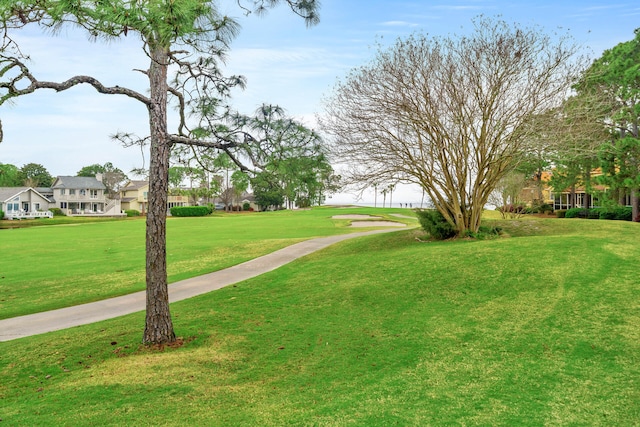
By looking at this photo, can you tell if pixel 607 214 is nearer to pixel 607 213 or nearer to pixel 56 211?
pixel 607 213

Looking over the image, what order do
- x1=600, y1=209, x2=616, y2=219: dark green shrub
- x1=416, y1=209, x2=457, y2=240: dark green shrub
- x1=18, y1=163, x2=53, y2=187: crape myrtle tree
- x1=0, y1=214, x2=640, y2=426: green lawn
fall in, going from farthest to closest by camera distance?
x1=18, y1=163, x2=53, y2=187: crape myrtle tree < x1=600, y1=209, x2=616, y2=219: dark green shrub < x1=416, y1=209, x2=457, y2=240: dark green shrub < x1=0, y1=214, x2=640, y2=426: green lawn

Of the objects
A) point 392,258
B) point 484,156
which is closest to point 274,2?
point 392,258

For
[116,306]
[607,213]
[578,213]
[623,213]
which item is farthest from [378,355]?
[578,213]

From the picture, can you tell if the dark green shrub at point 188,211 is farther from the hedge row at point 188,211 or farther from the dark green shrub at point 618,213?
the dark green shrub at point 618,213

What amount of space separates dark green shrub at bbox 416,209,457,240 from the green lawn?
6.20 metres

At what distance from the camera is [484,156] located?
18.5 m

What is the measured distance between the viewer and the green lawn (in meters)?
5.61

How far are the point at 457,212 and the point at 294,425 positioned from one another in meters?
15.5

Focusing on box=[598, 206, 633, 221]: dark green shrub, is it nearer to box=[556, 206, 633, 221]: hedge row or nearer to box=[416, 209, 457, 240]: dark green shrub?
box=[556, 206, 633, 221]: hedge row

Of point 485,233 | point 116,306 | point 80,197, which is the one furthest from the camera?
point 80,197

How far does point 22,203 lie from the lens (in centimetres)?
6788

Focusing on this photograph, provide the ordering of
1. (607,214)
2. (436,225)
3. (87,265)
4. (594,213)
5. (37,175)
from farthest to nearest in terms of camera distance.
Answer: (37,175)
(594,213)
(607,214)
(87,265)
(436,225)

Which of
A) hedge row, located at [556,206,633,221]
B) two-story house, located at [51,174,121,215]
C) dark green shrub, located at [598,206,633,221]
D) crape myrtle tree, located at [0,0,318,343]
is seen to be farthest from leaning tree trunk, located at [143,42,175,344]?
two-story house, located at [51,174,121,215]

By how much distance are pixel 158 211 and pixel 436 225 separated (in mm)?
14099
